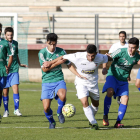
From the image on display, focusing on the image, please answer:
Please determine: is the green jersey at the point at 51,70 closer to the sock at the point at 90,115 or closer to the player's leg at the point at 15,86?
the sock at the point at 90,115

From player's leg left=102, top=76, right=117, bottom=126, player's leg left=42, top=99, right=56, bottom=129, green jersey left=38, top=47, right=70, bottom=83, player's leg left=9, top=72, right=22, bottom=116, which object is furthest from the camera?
player's leg left=9, top=72, right=22, bottom=116

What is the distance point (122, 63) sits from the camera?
7.75 meters

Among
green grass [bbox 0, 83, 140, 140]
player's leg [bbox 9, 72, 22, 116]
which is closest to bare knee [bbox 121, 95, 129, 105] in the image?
green grass [bbox 0, 83, 140, 140]

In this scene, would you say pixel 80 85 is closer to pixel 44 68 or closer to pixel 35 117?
pixel 44 68

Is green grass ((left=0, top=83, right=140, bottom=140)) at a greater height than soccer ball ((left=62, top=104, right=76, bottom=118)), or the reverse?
soccer ball ((left=62, top=104, right=76, bottom=118))

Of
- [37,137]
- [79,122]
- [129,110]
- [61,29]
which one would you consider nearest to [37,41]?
[61,29]

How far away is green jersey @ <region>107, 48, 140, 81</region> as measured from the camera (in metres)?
7.69

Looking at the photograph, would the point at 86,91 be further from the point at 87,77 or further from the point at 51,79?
the point at 51,79

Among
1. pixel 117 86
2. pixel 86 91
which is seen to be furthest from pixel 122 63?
pixel 86 91

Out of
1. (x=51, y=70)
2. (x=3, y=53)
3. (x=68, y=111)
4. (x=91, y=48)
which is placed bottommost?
(x=68, y=111)

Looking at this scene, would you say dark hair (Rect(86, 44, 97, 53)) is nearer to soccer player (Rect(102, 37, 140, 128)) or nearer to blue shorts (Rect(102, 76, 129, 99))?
soccer player (Rect(102, 37, 140, 128))

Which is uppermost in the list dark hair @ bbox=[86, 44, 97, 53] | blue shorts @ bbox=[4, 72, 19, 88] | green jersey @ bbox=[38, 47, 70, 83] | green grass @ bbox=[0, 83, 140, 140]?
dark hair @ bbox=[86, 44, 97, 53]

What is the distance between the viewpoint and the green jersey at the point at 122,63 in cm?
769

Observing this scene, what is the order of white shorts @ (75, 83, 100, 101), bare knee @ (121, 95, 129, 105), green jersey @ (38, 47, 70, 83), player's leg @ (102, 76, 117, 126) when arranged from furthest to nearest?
1. player's leg @ (102, 76, 117, 126)
2. bare knee @ (121, 95, 129, 105)
3. green jersey @ (38, 47, 70, 83)
4. white shorts @ (75, 83, 100, 101)
